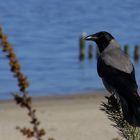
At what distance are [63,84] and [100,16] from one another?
2595 cm

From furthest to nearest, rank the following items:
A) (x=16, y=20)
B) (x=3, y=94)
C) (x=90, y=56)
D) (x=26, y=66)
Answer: (x=16, y=20) → (x=90, y=56) → (x=26, y=66) → (x=3, y=94)

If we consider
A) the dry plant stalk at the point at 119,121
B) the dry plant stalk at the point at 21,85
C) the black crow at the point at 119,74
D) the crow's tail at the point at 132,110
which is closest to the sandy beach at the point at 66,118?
the black crow at the point at 119,74

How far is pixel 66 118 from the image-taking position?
65.1 feet

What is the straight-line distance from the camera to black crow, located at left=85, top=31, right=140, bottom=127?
122 inches

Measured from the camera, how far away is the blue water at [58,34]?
26812 millimetres

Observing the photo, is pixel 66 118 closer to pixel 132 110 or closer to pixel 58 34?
pixel 132 110

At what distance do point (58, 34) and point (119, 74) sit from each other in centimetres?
3688

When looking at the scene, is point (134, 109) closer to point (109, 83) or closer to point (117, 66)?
point (117, 66)

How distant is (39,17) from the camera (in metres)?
51.3

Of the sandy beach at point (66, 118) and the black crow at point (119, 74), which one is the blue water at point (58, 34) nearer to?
the sandy beach at point (66, 118)

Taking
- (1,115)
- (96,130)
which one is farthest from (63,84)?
(96,130)

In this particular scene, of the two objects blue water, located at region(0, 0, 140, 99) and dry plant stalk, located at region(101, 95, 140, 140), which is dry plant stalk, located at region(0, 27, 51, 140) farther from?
blue water, located at region(0, 0, 140, 99)

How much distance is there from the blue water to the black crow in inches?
368

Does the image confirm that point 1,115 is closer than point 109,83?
No
